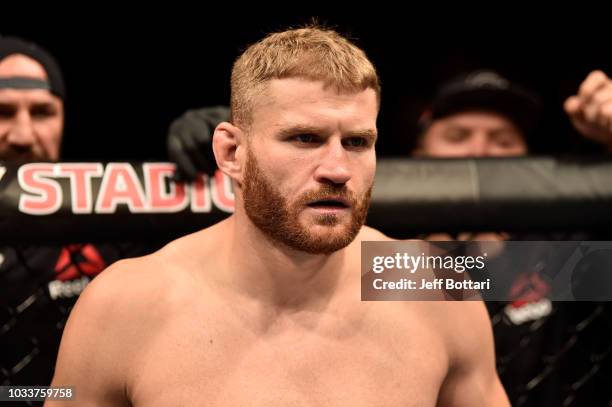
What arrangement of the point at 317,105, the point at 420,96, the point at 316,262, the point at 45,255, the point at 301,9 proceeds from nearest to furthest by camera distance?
1. the point at 317,105
2. the point at 316,262
3. the point at 45,255
4. the point at 301,9
5. the point at 420,96

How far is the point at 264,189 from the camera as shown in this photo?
1152 millimetres

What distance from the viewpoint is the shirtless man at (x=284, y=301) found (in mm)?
1123

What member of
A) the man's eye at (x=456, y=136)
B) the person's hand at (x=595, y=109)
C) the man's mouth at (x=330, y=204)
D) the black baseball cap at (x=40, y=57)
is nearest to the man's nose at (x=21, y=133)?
the black baseball cap at (x=40, y=57)

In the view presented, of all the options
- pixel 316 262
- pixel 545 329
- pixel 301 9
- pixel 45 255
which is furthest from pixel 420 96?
pixel 316 262

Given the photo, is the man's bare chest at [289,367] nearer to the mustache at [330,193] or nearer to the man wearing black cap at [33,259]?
the mustache at [330,193]

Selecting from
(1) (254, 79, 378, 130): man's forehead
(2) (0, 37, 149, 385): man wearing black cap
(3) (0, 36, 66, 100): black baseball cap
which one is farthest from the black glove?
(3) (0, 36, 66, 100): black baseball cap

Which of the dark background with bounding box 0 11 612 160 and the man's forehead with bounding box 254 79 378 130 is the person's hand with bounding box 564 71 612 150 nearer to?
the man's forehead with bounding box 254 79 378 130

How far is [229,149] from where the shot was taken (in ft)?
3.95

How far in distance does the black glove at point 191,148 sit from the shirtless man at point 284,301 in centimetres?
4

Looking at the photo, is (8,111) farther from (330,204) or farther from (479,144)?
(479,144)

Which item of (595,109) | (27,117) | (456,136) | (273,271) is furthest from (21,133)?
(595,109)

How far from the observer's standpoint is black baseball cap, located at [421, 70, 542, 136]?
2.02m

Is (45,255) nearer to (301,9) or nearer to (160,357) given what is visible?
(160,357)

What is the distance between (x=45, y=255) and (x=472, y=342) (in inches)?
37.9
